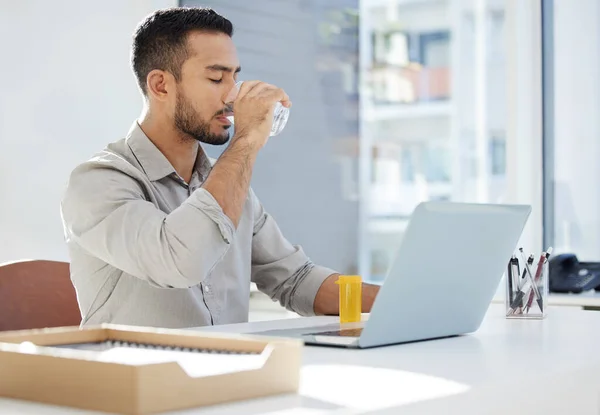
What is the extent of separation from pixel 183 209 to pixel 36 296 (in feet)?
1.72

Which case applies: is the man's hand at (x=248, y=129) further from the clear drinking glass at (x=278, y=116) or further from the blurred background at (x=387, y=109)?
the blurred background at (x=387, y=109)

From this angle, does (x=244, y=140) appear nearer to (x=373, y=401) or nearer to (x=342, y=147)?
(x=373, y=401)

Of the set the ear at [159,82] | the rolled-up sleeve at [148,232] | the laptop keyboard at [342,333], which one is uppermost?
the ear at [159,82]

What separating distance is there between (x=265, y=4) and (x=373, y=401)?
123 inches

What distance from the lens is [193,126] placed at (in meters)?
2.01

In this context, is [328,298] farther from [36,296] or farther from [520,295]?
[36,296]

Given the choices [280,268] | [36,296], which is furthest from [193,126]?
[36,296]

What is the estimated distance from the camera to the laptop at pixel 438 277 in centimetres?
124

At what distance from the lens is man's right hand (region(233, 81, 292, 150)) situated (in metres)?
1.82

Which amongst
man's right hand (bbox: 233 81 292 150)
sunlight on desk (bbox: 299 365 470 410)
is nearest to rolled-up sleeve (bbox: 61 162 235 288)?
man's right hand (bbox: 233 81 292 150)

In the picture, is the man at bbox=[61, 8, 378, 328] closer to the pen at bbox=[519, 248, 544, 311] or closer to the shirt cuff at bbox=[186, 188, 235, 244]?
the shirt cuff at bbox=[186, 188, 235, 244]

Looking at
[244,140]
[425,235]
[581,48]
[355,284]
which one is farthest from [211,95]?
[581,48]

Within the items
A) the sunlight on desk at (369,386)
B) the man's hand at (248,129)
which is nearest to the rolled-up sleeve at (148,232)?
the man's hand at (248,129)

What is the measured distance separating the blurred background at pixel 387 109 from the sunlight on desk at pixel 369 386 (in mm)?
2334
